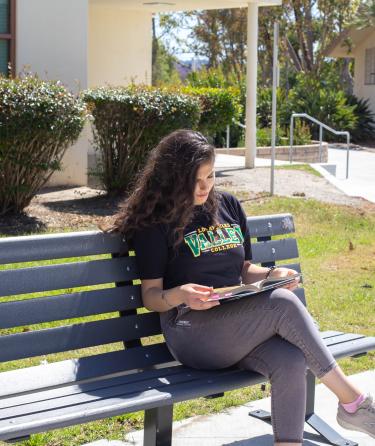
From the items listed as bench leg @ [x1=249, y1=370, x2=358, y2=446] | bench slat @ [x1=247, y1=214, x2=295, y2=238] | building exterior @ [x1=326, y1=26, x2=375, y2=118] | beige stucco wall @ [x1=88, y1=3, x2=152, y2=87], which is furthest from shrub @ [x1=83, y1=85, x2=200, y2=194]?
building exterior @ [x1=326, y1=26, x2=375, y2=118]

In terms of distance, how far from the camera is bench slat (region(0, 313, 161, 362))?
12.3 feet

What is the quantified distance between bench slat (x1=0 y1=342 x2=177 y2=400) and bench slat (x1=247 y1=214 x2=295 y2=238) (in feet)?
2.67

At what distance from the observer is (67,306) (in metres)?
3.89

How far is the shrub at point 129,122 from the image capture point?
10289 mm

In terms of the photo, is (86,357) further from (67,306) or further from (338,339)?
(338,339)

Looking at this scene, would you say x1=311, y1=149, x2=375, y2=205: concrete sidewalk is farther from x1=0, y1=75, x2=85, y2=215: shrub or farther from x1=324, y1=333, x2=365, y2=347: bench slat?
x1=324, y1=333, x2=365, y2=347: bench slat

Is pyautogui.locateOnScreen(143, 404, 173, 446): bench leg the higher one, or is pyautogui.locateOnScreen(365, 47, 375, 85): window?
pyautogui.locateOnScreen(365, 47, 375, 85): window

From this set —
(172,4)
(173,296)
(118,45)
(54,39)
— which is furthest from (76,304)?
(118,45)

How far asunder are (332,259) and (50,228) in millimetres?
2644

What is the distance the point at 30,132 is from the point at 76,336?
17.0ft

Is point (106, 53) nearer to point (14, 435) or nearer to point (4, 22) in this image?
point (4, 22)

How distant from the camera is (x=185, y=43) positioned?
38.3 metres

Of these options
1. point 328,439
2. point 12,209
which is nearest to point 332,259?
point 12,209

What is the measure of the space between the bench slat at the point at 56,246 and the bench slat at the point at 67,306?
0.17 meters
